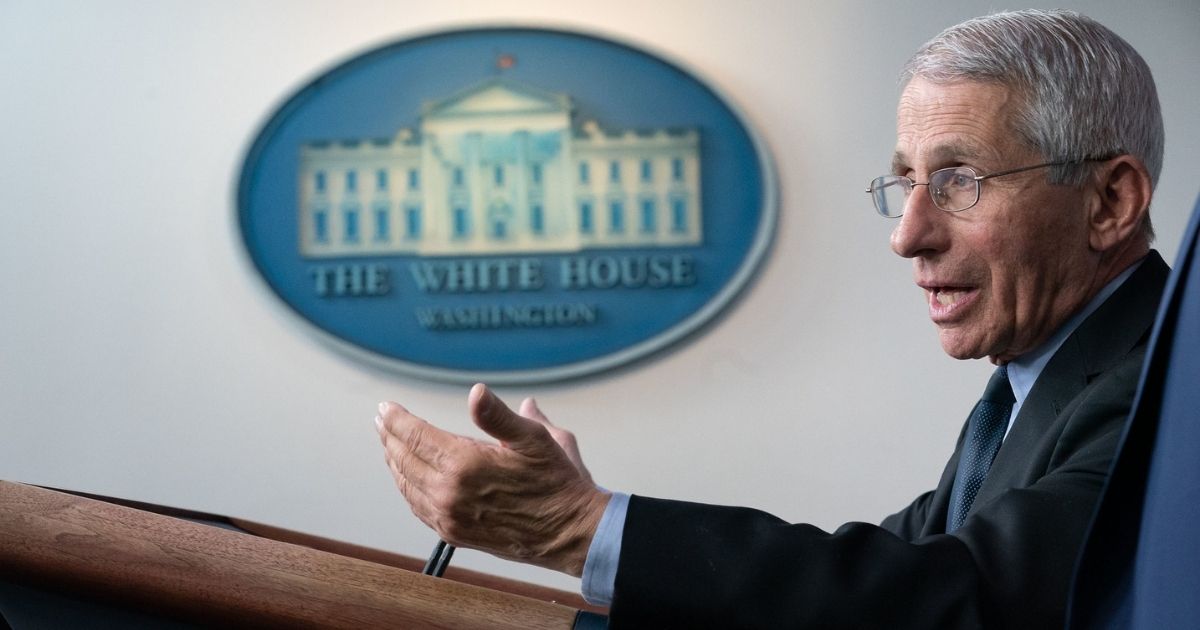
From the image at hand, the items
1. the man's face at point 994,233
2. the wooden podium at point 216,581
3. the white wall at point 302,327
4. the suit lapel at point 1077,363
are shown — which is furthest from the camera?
the white wall at point 302,327

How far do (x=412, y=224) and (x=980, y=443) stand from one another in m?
1.60

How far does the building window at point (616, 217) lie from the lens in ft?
8.49

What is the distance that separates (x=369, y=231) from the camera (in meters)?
2.60

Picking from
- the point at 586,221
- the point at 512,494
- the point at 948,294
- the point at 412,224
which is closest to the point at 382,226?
the point at 412,224

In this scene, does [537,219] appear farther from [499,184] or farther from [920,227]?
[920,227]

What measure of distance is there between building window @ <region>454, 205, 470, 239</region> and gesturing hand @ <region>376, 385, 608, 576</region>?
68.0 inches

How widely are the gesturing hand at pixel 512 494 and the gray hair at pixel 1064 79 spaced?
25.3 inches

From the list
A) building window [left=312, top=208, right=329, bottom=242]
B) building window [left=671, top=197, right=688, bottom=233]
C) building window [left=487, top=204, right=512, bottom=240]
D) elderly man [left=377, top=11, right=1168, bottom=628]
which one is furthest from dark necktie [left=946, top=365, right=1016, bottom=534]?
building window [left=312, top=208, right=329, bottom=242]

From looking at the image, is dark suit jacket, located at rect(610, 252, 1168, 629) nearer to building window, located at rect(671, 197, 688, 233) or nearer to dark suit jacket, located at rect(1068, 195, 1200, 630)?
dark suit jacket, located at rect(1068, 195, 1200, 630)

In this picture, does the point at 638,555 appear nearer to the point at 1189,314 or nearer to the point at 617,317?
the point at 1189,314

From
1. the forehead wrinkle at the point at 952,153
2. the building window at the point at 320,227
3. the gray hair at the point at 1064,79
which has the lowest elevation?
the building window at the point at 320,227

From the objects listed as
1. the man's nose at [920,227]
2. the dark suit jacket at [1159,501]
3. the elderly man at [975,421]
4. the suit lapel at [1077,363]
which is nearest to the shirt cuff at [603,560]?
the elderly man at [975,421]

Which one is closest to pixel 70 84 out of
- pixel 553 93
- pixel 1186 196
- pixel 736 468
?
pixel 553 93

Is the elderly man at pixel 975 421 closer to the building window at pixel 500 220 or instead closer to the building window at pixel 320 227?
the building window at pixel 500 220
